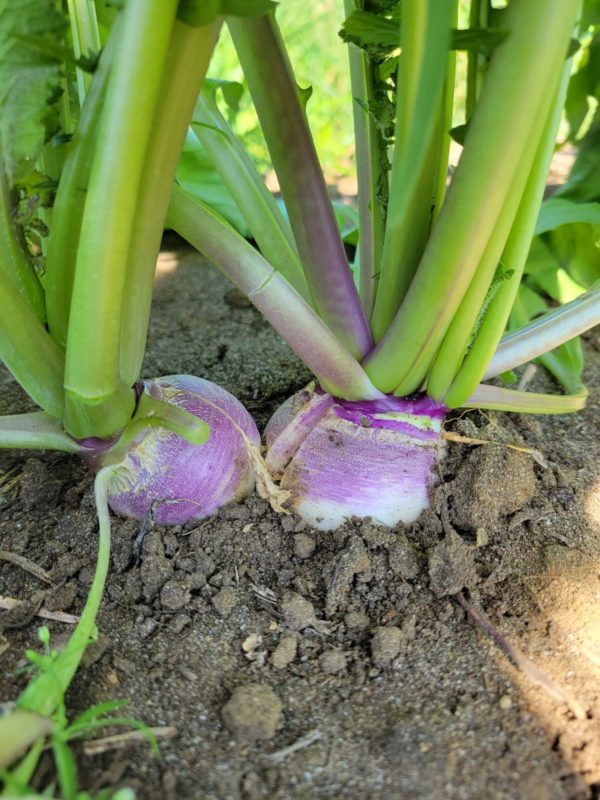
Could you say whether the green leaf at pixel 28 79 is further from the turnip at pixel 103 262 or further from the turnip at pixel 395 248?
the turnip at pixel 395 248

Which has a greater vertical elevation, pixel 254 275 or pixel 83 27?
pixel 83 27

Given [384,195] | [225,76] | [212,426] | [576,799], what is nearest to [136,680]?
[212,426]

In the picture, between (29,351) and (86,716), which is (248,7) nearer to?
(29,351)

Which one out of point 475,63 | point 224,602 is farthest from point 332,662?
point 475,63

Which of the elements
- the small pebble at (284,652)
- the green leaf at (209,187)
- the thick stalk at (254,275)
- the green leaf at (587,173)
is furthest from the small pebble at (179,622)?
the green leaf at (587,173)

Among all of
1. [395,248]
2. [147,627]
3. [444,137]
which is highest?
[444,137]

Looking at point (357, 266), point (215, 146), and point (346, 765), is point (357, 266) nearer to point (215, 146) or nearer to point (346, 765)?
point (215, 146)
